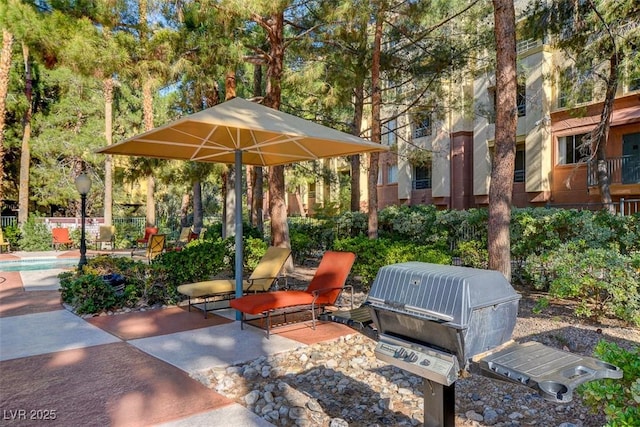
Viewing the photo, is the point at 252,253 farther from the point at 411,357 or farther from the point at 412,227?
the point at 411,357

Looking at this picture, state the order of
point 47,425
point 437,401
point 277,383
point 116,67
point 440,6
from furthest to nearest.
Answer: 1. point 440,6
2. point 116,67
3. point 277,383
4. point 47,425
5. point 437,401

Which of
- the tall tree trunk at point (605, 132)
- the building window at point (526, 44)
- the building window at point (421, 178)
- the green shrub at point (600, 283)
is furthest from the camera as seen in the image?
the building window at point (421, 178)

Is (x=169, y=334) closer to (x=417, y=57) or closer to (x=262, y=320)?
(x=262, y=320)

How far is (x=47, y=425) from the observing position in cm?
319

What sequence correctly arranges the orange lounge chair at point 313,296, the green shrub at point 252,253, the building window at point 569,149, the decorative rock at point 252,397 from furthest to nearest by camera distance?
the building window at point 569,149
the green shrub at point 252,253
the orange lounge chair at point 313,296
the decorative rock at point 252,397

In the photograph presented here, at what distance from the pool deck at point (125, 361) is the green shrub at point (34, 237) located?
1421cm

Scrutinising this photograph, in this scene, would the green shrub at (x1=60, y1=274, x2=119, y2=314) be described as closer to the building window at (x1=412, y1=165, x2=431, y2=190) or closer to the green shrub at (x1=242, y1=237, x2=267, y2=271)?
the green shrub at (x1=242, y1=237, x2=267, y2=271)

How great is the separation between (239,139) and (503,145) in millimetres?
3852

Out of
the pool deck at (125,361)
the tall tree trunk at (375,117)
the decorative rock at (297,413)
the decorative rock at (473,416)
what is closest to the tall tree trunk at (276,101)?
the tall tree trunk at (375,117)

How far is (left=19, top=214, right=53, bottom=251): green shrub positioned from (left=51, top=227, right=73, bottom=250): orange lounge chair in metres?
0.54

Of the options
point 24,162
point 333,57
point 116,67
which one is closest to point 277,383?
point 116,67

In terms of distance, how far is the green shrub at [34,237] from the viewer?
63.7 ft

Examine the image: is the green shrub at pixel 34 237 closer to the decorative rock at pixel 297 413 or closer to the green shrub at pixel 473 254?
the green shrub at pixel 473 254

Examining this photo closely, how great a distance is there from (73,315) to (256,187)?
32.2 ft
